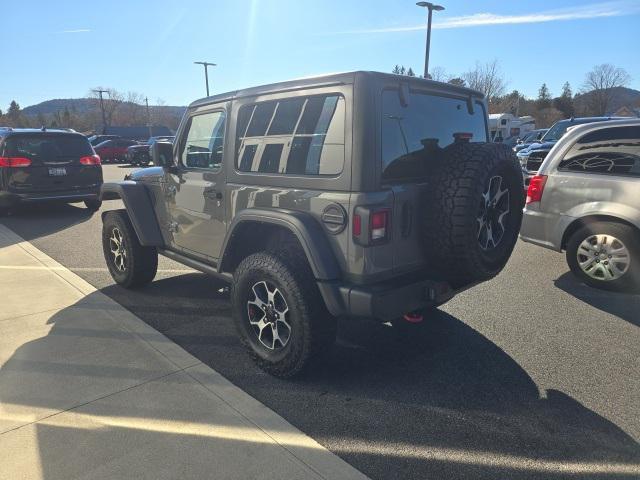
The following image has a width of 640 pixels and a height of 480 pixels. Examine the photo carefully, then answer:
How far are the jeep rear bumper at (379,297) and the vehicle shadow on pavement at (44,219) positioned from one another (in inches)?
269

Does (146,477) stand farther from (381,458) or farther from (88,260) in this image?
(88,260)

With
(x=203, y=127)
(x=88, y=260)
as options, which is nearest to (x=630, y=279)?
(x=203, y=127)

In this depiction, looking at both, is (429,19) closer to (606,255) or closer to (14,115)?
(606,255)

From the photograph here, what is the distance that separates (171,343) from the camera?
3520 mm

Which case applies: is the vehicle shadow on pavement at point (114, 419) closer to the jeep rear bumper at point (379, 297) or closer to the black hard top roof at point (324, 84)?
the jeep rear bumper at point (379, 297)

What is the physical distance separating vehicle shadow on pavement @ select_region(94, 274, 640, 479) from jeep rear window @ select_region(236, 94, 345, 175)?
4.56 feet

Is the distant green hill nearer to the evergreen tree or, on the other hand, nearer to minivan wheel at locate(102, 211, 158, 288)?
the evergreen tree

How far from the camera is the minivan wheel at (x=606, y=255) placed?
173 inches

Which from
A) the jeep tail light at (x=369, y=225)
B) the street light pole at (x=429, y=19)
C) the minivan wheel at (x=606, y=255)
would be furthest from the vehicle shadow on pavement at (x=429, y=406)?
the street light pole at (x=429, y=19)

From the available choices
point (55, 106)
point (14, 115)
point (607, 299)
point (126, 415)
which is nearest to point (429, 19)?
point (607, 299)

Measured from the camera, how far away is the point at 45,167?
340 inches

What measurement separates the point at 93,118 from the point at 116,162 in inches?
2803

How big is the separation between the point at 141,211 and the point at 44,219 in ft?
19.7

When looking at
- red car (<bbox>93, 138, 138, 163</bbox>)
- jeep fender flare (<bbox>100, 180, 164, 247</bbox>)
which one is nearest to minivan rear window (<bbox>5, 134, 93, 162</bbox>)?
jeep fender flare (<bbox>100, 180, 164, 247</bbox>)
